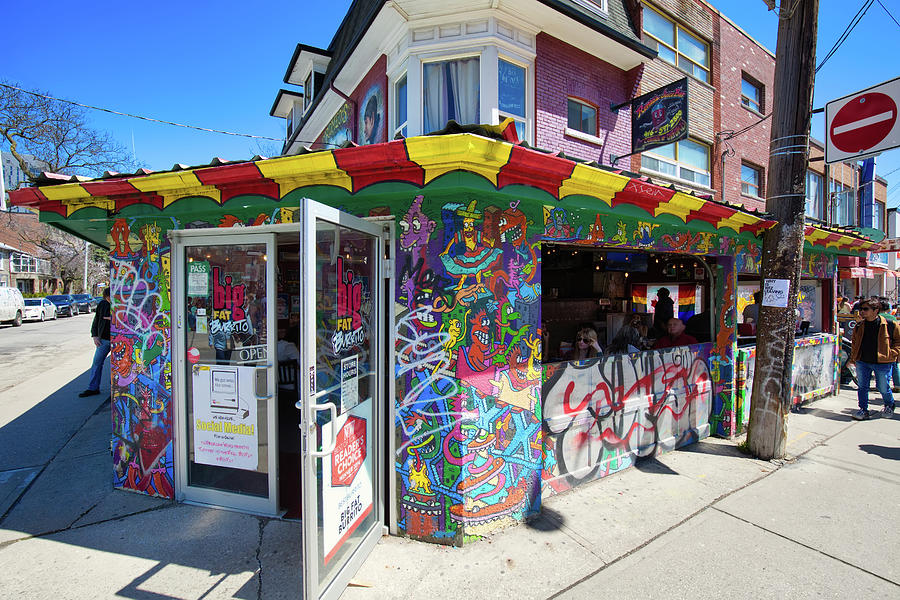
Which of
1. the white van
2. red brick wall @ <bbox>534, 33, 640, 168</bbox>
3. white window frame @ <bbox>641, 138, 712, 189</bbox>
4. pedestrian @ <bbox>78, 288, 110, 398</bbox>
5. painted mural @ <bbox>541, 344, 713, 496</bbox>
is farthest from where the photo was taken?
the white van

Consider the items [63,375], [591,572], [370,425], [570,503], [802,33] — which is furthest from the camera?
[63,375]

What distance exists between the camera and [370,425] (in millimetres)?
3273

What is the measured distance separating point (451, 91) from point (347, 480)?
218 inches

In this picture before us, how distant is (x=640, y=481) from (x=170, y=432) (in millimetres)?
4546

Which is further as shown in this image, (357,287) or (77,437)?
(77,437)

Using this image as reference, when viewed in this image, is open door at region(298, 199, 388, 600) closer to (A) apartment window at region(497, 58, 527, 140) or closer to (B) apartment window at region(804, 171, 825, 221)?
(A) apartment window at region(497, 58, 527, 140)

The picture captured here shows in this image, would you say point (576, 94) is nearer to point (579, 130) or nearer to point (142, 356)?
point (579, 130)

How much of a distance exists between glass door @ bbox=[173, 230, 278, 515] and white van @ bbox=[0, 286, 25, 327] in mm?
25320

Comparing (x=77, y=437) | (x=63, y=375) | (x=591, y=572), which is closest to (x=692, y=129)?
(x=591, y=572)

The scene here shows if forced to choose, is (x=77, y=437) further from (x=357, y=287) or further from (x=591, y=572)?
(x=591, y=572)

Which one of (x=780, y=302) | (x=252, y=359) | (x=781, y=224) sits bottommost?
(x=252, y=359)

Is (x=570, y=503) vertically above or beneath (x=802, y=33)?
beneath

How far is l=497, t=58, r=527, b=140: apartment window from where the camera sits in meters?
6.25

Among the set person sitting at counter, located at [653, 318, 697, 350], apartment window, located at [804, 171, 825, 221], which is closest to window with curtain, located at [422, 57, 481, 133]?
person sitting at counter, located at [653, 318, 697, 350]
